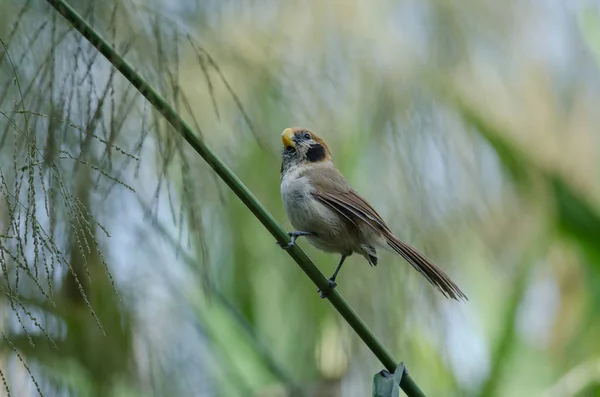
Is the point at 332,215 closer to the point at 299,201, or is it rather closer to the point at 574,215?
the point at 299,201

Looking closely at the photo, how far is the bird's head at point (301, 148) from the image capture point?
2.78 metres

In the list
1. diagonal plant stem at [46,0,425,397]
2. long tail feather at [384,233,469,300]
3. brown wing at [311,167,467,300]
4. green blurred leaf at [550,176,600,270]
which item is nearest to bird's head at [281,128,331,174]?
brown wing at [311,167,467,300]

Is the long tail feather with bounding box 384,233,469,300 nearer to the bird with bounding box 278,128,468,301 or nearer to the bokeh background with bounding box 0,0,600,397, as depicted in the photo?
the bird with bounding box 278,128,468,301

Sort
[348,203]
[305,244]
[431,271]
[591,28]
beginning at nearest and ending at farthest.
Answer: [431,271]
[348,203]
[305,244]
[591,28]

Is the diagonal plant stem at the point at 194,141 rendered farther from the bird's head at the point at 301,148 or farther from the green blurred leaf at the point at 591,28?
the green blurred leaf at the point at 591,28

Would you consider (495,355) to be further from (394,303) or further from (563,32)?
(563,32)

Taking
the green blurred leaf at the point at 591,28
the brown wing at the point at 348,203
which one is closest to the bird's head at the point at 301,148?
the brown wing at the point at 348,203

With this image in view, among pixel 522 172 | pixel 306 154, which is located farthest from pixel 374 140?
pixel 522 172

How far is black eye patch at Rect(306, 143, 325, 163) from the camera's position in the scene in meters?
2.81

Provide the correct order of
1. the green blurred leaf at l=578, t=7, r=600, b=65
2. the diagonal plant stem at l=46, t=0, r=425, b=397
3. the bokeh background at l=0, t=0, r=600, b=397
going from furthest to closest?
the green blurred leaf at l=578, t=7, r=600, b=65 → the bokeh background at l=0, t=0, r=600, b=397 → the diagonal plant stem at l=46, t=0, r=425, b=397

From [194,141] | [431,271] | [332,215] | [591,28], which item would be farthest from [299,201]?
[591,28]

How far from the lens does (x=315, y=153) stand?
112 inches

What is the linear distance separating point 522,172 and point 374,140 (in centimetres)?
51

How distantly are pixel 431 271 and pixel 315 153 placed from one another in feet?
2.78
